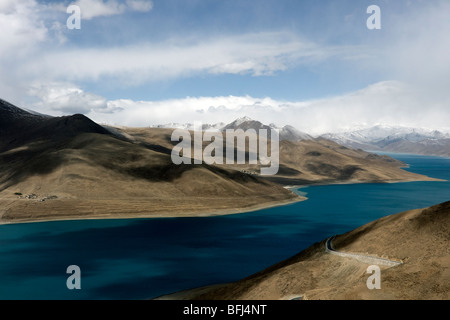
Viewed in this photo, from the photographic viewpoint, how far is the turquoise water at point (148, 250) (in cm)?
6706

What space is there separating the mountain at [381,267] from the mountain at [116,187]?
86.0 meters

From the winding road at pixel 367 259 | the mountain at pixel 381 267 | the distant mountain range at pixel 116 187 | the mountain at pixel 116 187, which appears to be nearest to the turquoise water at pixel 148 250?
the mountain at pixel 116 187

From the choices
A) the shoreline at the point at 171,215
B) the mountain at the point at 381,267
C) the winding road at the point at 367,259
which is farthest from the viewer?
the shoreline at the point at 171,215

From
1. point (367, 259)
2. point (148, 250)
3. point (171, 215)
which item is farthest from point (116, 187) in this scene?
point (367, 259)

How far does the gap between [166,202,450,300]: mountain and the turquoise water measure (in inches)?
466

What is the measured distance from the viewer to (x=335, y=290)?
132ft

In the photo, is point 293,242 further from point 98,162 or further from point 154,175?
point 98,162

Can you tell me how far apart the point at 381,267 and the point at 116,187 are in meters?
124

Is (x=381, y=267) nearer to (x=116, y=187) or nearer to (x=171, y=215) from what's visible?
(x=171, y=215)

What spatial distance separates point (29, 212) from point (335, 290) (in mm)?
116755

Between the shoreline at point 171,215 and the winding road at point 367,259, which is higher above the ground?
the winding road at point 367,259

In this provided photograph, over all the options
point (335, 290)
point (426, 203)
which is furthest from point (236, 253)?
point (426, 203)

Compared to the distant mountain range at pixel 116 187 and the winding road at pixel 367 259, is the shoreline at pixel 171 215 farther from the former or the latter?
the winding road at pixel 367 259

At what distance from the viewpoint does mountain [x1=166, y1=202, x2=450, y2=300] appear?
124 feet
